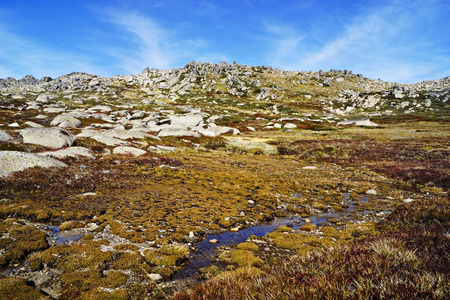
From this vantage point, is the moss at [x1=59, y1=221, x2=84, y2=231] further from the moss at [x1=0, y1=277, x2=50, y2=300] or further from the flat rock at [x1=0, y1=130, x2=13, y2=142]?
the flat rock at [x1=0, y1=130, x2=13, y2=142]

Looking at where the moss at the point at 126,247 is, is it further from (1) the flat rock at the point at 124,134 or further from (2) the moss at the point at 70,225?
(1) the flat rock at the point at 124,134

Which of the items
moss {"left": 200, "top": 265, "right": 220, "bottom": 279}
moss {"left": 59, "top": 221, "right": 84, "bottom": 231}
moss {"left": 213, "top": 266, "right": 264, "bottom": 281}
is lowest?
moss {"left": 200, "top": 265, "right": 220, "bottom": 279}

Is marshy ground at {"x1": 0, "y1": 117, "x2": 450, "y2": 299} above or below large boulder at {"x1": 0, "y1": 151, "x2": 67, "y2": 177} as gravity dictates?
below

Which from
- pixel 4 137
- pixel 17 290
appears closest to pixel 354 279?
pixel 17 290

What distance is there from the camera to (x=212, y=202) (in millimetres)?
17469

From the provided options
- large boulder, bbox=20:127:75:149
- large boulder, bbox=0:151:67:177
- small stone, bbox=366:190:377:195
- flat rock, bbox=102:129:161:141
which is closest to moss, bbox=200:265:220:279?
small stone, bbox=366:190:377:195

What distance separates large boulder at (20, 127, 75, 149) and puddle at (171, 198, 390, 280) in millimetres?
29701

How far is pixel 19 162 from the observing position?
66.1ft

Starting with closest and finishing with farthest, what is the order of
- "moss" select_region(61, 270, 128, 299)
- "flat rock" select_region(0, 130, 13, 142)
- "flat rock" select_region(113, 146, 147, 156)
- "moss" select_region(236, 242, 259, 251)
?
"moss" select_region(61, 270, 128, 299) < "moss" select_region(236, 242, 259, 251) < "flat rock" select_region(0, 130, 13, 142) < "flat rock" select_region(113, 146, 147, 156)

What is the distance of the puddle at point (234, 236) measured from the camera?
944cm

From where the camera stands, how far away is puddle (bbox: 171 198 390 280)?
9438 millimetres

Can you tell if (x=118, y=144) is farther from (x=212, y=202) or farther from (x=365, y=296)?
(x=365, y=296)

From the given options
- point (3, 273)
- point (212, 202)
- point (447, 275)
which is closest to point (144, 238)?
point (3, 273)

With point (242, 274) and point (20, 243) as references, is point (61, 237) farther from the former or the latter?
point (242, 274)
